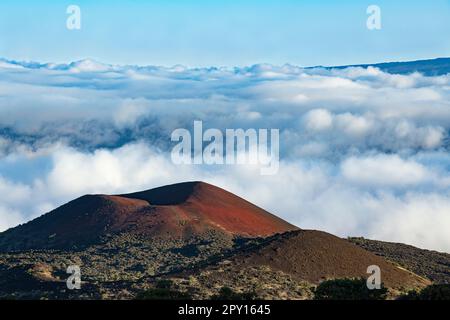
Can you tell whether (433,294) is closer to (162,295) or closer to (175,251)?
(162,295)

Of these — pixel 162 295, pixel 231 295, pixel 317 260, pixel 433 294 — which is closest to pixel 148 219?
pixel 317 260

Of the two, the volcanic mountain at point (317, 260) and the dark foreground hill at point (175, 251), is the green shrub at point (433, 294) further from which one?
the volcanic mountain at point (317, 260)

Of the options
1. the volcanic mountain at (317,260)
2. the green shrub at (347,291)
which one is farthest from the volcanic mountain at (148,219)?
the green shrub at (347,291)

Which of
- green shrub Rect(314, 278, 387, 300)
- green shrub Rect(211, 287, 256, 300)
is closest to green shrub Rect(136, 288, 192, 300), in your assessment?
green shrub Rect(211, 287, 256, 300)

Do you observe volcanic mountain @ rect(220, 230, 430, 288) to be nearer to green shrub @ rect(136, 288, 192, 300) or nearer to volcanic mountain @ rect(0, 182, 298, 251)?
green shrub @ rect(136, 288, 192, 300)
